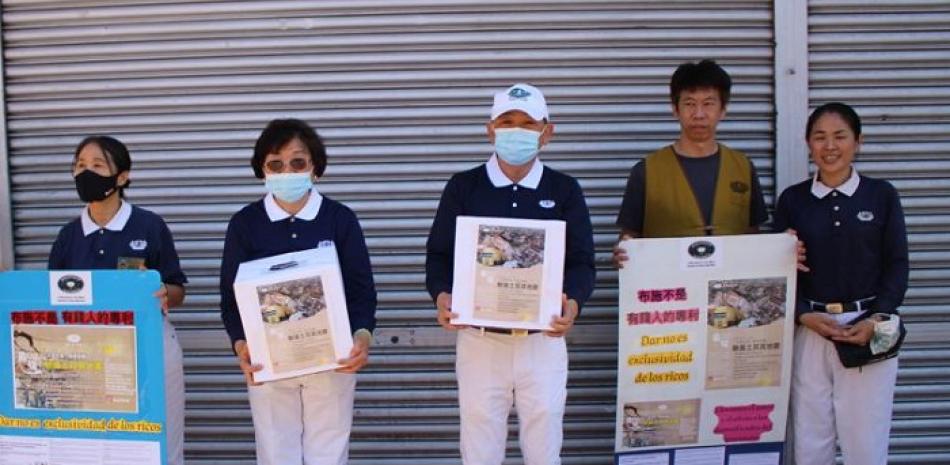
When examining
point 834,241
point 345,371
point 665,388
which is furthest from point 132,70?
point 834,241

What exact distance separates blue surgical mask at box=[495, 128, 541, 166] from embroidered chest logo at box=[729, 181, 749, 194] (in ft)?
3.39

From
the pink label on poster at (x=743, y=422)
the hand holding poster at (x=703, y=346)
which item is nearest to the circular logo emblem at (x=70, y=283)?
the hand holding poster at (x=703, y=346)

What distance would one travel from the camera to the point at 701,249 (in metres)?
3.85

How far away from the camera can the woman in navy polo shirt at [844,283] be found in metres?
3.76

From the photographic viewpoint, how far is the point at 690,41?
466 centimetres

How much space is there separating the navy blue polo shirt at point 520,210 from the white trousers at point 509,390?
26cm

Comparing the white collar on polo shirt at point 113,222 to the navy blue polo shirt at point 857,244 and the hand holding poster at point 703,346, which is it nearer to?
the hand holding poster at point 703,346

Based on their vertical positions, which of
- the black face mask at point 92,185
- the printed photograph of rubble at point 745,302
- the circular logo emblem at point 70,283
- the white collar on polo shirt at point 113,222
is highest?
the black face mask at point 92,185

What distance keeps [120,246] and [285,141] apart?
90 cm

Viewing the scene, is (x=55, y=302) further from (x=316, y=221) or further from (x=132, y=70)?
(x=132, y=70)

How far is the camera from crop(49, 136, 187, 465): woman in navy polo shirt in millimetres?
3750

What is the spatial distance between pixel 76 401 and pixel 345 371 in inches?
43.4

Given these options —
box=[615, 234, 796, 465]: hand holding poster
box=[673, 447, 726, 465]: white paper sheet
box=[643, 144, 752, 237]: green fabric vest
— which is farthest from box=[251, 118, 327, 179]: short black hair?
box=[673, 447, 726, 465]: white paper sheet

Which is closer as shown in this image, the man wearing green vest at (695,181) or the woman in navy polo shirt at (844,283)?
the woman in navy polo shirt at (844,283)
